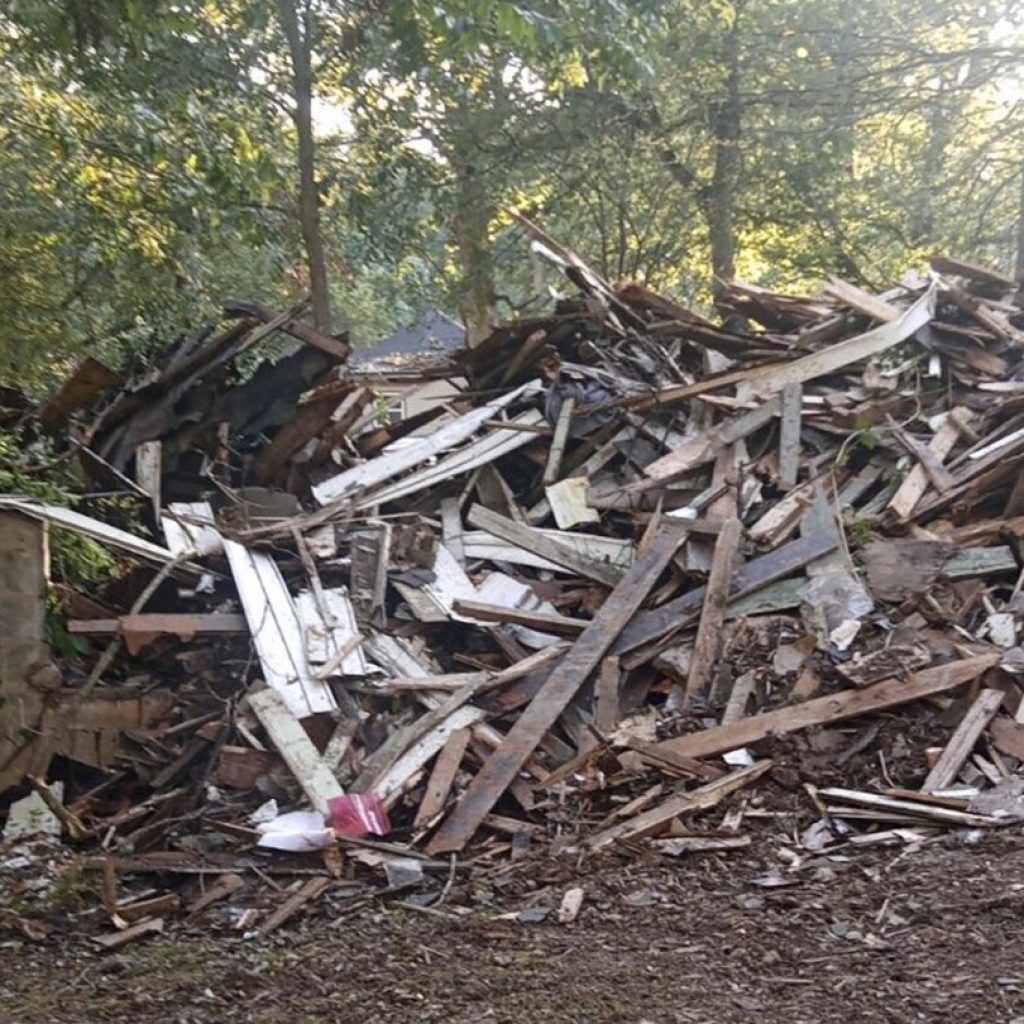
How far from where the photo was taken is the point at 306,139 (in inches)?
432

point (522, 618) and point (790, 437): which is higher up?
point (790, 437)

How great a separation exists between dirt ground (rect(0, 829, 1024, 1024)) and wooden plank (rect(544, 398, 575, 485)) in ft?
11.4

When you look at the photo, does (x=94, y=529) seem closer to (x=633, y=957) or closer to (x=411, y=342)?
(x=633, y=957)

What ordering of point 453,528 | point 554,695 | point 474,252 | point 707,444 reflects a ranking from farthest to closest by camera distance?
point 474,252 < point 707,444 < point 453,528 < point 554,695

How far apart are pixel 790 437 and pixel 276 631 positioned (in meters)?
3.73

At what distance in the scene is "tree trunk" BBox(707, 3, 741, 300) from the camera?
13695mm

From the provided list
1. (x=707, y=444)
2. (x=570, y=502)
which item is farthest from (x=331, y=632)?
(x=707, y=444)

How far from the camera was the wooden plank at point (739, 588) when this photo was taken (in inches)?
236

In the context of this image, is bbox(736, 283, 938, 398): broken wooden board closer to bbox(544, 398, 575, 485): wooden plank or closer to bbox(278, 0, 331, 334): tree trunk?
bbox(544, 398, 575, 485): wooden plank

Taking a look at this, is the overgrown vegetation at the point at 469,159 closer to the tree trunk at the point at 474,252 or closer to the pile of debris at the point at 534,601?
the tree trunk at the point at 474,252

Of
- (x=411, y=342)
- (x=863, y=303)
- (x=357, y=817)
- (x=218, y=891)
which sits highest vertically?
(x=863, y=303)

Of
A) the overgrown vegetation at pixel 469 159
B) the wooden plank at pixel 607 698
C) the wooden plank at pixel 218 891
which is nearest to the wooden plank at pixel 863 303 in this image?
the overgrown vegetation at pixel 469 159

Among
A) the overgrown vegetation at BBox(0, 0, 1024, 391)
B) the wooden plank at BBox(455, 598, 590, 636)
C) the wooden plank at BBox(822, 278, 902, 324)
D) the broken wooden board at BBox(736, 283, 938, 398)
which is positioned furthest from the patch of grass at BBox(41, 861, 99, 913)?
the wooden plank at BBox(822, 278, 902, 324)

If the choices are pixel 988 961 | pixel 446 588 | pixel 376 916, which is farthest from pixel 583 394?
pixel 988 961
